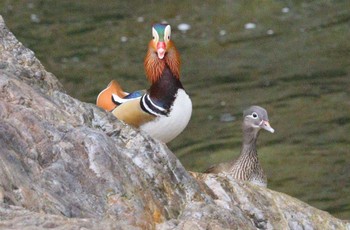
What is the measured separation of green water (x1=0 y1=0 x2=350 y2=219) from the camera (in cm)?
917

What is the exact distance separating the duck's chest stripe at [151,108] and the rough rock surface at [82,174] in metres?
1.38

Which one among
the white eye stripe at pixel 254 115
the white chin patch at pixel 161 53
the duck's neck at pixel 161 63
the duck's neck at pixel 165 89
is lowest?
the white eye stripe at pixel 254 115

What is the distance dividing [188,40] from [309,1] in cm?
176

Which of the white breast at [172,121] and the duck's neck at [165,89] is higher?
the duck's neck at [165,89]

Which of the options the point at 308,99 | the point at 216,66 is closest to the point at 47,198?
the point at 308,99

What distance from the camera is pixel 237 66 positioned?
1108 centimetres

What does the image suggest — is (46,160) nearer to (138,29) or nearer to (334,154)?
(334,154)

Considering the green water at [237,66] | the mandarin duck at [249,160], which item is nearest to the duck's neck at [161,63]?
the mandarin duck at [249,160]

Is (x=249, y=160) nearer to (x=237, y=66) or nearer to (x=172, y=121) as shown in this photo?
(x=172, y=121)

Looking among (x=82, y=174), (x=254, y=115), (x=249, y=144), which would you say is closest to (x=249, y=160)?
(x=249, y=144)

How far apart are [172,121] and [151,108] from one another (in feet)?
0.62

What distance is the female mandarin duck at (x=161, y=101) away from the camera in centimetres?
556

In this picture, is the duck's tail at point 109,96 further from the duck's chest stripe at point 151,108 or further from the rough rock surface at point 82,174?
the rough rock surface at point 82,174

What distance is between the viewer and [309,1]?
12.6 metres
